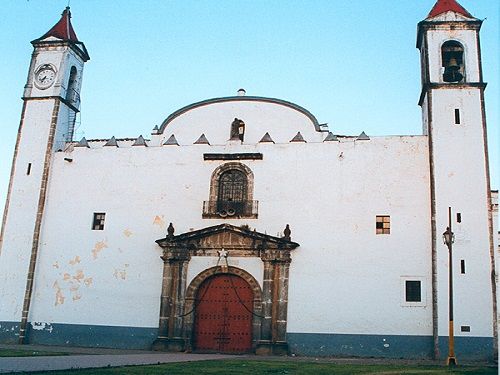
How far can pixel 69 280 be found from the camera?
21.9m

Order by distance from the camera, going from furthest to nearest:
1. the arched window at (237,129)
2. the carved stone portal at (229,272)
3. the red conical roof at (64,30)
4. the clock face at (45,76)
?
the red conical roof at (64,30) < the clock face at (45,76) < the arched window at (237,129) < the carved stone portal at (229,272)

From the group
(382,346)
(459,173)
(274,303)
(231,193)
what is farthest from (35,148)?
(459,173)

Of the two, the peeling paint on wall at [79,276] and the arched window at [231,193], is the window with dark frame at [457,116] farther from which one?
the peeling paint on wall at [79,276]

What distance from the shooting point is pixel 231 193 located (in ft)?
71.6

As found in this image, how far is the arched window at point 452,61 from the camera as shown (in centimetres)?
2153

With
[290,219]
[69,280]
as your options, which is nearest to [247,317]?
[290,219]

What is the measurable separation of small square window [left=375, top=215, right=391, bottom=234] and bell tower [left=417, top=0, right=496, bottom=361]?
1.50m

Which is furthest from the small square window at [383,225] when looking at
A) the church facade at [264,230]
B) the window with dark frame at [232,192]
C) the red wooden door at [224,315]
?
the red wooden door at [224,315]

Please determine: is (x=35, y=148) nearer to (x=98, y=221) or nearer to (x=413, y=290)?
(x=98, y=221)

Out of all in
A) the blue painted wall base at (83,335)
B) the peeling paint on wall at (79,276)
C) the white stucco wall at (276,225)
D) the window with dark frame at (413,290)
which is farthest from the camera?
the peeling paint on wall at (79,276)

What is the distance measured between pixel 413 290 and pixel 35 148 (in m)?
15.3

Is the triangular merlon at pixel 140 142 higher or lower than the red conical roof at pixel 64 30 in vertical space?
lower

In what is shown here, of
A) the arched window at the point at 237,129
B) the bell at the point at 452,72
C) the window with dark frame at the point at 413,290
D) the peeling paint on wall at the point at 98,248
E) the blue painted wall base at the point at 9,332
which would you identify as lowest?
the blue painted wall base at the point at 9,332

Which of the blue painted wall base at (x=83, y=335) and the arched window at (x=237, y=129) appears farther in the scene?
the arched window at (x=237, y=129)
